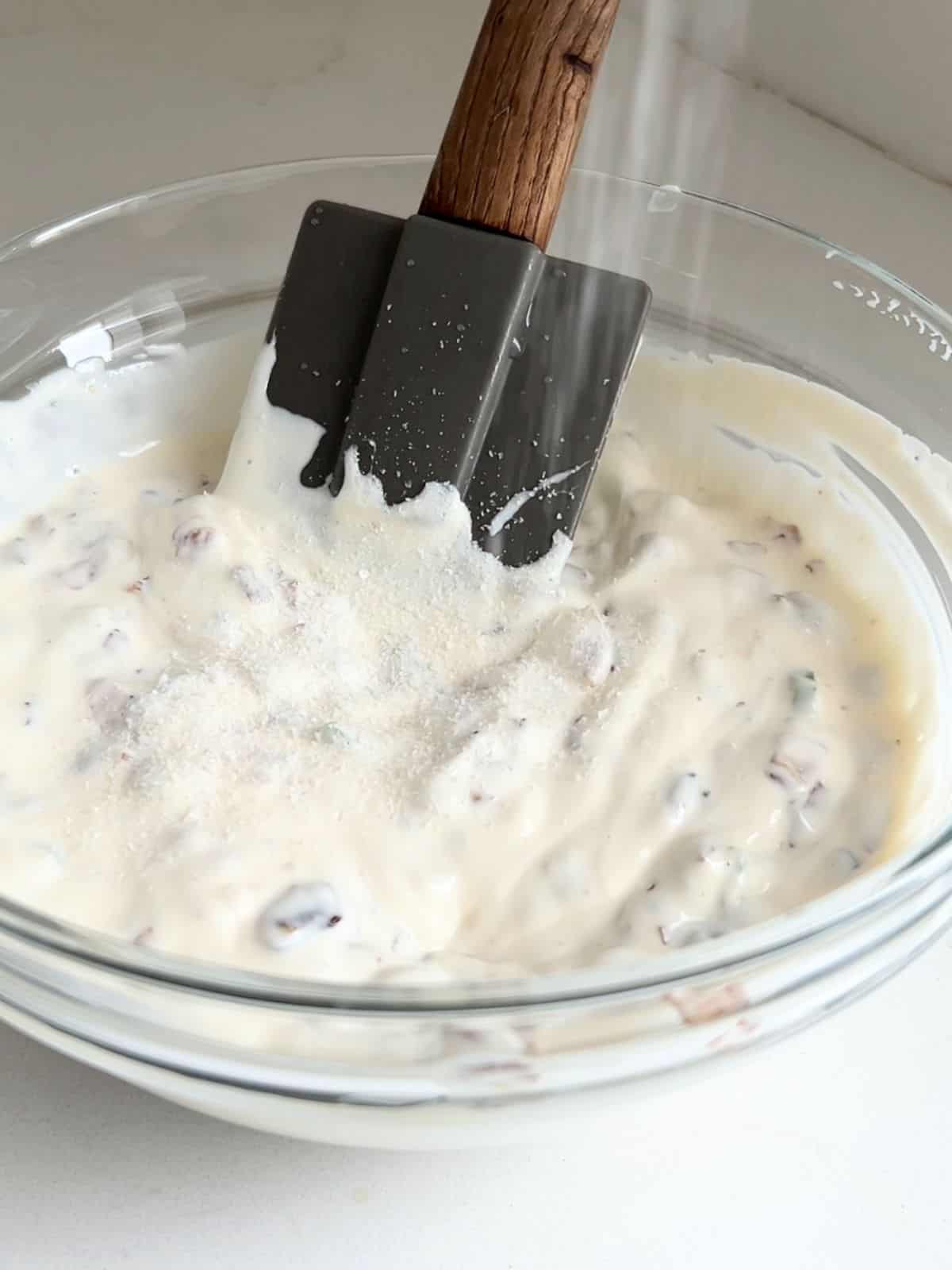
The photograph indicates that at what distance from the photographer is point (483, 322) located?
3.59 feet

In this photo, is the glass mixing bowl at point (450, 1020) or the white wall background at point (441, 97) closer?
the glass mixing bowl at point (450, 1020)

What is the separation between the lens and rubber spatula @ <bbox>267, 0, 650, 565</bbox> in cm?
107

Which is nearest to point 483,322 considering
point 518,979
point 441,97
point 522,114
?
point 522,114

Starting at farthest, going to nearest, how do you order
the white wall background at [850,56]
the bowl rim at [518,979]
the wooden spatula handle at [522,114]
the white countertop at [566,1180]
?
the white wall background at [850,56], the wooden spatula handle at [522,114], the white countertop at [566,1180], the bowl rim at [518,979]

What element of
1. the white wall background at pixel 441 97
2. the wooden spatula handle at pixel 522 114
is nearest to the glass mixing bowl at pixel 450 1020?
the wooden spatula handle at pixel 522 114

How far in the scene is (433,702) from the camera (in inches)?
40.9

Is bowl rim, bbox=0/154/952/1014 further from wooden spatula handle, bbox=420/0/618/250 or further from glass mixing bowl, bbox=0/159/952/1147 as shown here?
wooden spatula handle, bbox=420/0/618/250

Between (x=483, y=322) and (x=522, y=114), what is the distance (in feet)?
0.49

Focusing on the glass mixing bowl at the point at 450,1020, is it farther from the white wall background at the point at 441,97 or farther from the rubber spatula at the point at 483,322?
the white wall background at the point at 441,97

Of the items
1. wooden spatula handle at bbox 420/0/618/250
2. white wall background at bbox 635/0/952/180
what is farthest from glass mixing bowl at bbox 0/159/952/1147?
white wall background at bbox 635/0/952/180

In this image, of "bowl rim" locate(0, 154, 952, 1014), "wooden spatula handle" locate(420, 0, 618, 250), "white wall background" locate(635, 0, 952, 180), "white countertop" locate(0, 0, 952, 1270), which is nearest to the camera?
"bowl rim" locate(0, 154, 952, 1014)

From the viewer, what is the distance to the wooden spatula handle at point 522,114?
3.43 feet

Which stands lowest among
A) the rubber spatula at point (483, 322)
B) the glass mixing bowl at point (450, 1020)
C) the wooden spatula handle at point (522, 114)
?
the glass mixing bowl at point (450, 1020)

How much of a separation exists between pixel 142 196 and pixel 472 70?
0.33 m
